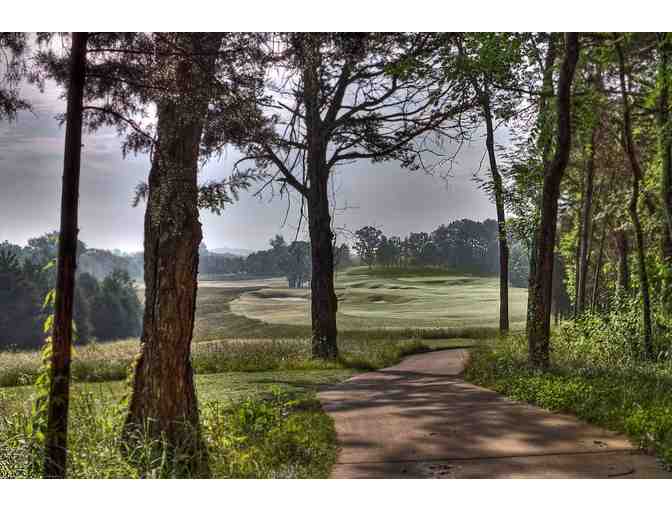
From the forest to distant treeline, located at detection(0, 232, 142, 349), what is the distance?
2cm

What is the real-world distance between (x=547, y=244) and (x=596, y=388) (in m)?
2.05

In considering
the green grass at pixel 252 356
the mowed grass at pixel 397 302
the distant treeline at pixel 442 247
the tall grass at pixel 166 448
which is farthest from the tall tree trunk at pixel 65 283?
the distant treeline at pixel 442 247

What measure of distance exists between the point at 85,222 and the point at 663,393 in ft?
16.7

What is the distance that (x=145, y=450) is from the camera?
4.15 meters

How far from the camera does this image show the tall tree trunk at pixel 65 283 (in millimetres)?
3824

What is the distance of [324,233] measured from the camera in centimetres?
809

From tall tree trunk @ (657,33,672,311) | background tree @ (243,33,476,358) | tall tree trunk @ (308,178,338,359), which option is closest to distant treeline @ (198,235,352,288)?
tall tree trunk @ (308,178,338,359)

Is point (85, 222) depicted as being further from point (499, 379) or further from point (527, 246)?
point (527, 246)

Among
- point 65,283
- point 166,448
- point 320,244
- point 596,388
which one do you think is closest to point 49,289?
point 65,283

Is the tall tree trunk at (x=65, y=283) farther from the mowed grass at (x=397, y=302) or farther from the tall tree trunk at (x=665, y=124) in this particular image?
the tall tree trunk at (x=665, y=124)

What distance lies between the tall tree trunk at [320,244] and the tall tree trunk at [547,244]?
260cm

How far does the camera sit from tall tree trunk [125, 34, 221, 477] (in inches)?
162

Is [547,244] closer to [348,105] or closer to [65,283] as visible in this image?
[348,105]
